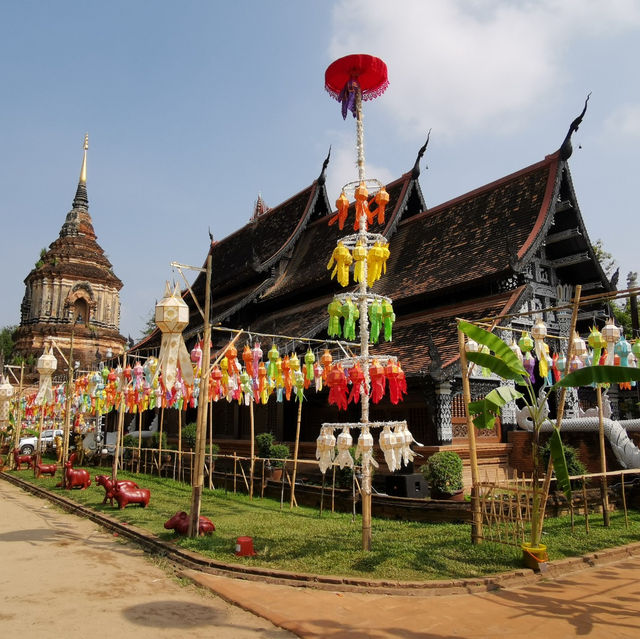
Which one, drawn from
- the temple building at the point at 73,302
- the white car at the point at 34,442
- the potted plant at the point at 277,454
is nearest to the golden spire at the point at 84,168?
the temple building at the point at 73,302

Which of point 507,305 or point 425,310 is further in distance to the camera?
point 425,310

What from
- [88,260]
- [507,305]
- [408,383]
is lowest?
[408,383]

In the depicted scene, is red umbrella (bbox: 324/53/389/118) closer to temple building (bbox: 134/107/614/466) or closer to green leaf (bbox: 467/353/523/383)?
green leaf (bbox: 467/353/523/383)

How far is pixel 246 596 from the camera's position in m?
6.21

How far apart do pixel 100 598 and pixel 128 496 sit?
632cm

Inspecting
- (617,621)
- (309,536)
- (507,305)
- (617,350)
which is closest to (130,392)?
(309,536)

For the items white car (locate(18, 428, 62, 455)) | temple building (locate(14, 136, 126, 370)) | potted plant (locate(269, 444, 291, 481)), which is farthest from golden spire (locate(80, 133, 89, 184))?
potted plant (locate(269, 444, 291, 481))

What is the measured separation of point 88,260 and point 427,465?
148 feet

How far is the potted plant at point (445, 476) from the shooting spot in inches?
434

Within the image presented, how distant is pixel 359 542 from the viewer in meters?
8.52

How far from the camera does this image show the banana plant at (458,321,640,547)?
22.6 ft

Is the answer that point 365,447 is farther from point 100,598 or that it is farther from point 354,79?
point 354,79

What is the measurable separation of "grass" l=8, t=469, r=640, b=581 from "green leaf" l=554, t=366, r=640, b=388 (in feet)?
8.20

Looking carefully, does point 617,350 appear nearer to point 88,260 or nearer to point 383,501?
point 383,501
